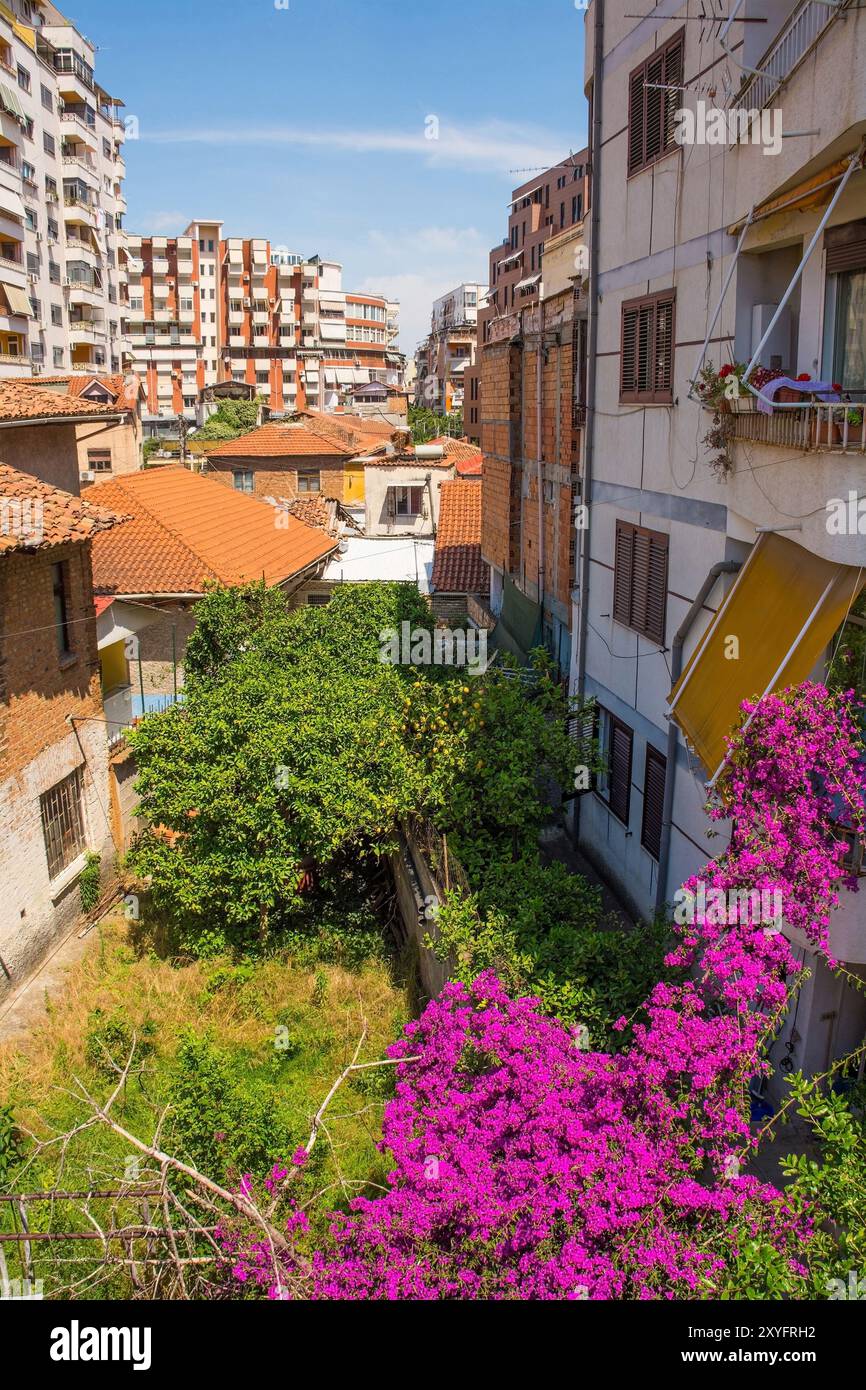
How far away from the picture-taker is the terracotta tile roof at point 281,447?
155 ft

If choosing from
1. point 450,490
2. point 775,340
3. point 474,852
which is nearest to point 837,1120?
point 474,852

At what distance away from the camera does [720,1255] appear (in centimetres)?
585

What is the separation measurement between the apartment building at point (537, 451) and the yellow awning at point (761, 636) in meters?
6.43

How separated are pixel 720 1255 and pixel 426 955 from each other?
22.4 feet

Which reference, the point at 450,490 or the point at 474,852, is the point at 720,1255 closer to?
the point at 474,852

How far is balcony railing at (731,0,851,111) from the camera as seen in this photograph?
25.2ft

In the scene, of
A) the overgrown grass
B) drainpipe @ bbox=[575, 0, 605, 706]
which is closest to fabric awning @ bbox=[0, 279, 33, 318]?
drainpipe @ bbox=[575, 0, 605, 706]

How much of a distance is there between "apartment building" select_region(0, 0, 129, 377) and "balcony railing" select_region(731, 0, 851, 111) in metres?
38.6

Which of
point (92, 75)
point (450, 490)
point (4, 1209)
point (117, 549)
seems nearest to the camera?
point (4, 1209)

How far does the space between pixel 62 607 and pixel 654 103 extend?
1039 cm

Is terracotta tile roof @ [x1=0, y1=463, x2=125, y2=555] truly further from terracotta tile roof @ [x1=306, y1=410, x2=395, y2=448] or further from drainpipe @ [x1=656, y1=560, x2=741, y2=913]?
terracotta tile roof @ [x1=306, y1=410, x2=395, y2=448]

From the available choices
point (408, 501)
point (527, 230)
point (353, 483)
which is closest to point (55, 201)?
point (353, 483)

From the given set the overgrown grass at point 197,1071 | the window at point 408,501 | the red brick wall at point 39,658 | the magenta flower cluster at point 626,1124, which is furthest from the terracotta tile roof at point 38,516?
the window at point 408,501

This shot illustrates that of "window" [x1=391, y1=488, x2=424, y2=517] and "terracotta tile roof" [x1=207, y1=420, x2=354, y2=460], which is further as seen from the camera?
"terracotta tile roof" [x1=207, y1=420, x2=354, y2=460]
